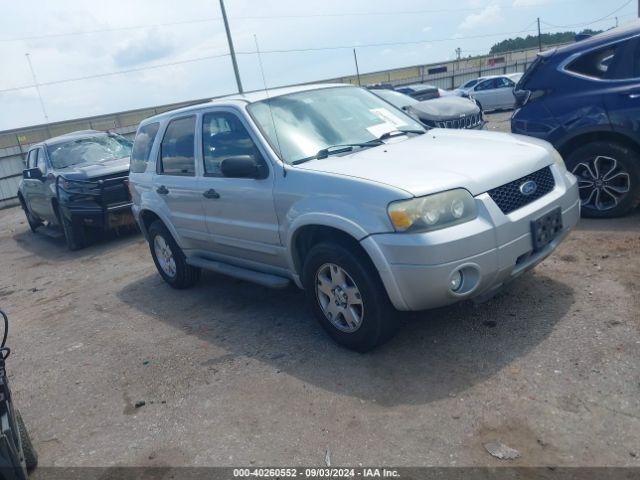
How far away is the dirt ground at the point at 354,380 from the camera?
110 inches

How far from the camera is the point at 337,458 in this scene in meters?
2.76

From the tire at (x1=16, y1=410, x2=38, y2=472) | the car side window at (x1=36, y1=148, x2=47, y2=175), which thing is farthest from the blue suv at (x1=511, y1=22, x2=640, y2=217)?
the car side window at (x1=36, y1=148, x2=47, y2=175)

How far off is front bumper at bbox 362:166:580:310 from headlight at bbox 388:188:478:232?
0.05 metres

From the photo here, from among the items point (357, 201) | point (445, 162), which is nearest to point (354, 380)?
point (357, 201)

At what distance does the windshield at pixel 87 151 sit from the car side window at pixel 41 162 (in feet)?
0.68

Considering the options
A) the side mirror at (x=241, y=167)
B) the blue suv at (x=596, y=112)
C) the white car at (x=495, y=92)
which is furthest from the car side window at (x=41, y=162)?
the white car at (x=495, y=92)

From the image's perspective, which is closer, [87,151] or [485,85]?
[87,151]

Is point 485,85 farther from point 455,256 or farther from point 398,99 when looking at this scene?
point 455,256

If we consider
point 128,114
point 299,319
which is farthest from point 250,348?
point 128,114

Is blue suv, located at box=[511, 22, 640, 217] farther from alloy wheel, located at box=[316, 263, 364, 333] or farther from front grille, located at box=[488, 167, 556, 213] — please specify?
alloy wheel, located at box=[316, 263, 364, 333]

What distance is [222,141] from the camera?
454cm

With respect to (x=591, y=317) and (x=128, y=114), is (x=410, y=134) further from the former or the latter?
(x=128, y=114)

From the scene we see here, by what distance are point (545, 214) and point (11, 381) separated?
438 centimetres

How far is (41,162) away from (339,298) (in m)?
8.52
